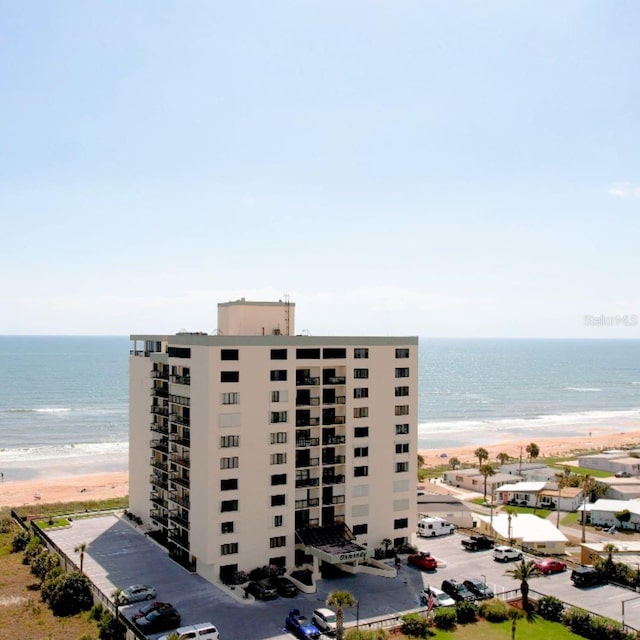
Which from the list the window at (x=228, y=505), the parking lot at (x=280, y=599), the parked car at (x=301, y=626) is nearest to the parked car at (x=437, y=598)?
the parking lot at (x=280, y=599)

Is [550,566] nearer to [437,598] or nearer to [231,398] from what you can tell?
[437,598]

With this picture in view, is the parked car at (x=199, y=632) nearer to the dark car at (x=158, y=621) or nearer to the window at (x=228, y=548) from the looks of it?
the dark car at (x=158, y=621)

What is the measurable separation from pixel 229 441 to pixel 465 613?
21.7 metres

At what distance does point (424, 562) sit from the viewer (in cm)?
5847

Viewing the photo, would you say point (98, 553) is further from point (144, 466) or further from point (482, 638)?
point (482, 638)

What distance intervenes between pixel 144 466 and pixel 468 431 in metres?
129

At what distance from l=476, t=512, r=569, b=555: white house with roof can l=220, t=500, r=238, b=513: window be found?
27111 mm

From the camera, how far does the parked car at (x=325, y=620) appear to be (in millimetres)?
45469

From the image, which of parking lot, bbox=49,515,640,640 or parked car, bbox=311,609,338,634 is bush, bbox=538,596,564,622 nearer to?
parking lot, bbox=49,515,640,640

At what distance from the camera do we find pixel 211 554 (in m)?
54.1

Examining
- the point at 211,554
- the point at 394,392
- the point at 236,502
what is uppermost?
the point at 394,392

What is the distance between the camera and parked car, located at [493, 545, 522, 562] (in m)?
61.2

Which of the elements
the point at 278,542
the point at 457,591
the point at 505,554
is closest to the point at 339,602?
the point at 457,591

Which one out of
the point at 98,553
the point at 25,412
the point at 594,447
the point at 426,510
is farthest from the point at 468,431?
the point at 98,553
